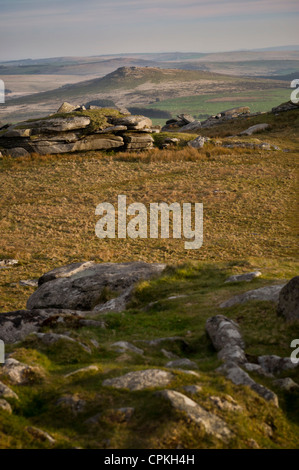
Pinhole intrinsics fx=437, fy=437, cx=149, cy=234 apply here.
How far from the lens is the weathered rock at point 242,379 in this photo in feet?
28.3

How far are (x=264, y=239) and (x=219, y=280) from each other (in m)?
10.7

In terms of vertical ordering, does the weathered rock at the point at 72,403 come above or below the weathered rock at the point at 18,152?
below

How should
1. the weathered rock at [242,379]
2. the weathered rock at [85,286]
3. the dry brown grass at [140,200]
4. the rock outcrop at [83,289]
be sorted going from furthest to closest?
the dry brown grass at [140,200] < the weathered rock at [85,286] < the rock outcrop at [83,289] < the weathered rock at [242,379]

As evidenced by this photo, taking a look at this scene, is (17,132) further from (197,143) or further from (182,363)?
(182,363)

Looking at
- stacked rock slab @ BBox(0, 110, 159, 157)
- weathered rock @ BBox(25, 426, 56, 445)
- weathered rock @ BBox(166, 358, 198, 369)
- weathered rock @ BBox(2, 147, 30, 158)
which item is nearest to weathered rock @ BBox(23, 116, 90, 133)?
stacked rock slab @ BBox(0, 110, 159, 157)

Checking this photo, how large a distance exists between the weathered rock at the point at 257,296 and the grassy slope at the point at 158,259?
1.62 feet

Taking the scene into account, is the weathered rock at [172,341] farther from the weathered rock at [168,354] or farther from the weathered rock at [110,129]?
the weathered rock at [110,129]

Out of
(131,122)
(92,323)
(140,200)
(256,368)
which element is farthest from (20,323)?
(131,122)

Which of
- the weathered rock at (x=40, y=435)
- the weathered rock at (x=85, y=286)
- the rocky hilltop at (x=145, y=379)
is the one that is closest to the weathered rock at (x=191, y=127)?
the weathered rock at (x=85, y=286)

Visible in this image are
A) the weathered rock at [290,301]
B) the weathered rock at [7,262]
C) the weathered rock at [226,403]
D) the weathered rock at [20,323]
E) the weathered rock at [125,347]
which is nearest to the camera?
the weathered rock at [226,403]

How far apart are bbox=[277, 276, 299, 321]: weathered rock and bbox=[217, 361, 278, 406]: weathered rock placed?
3.11m

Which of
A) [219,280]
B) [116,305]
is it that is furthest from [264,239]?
[116,305]

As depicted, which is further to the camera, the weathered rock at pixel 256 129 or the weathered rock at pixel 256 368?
the weathered rock at pixel 256 129
